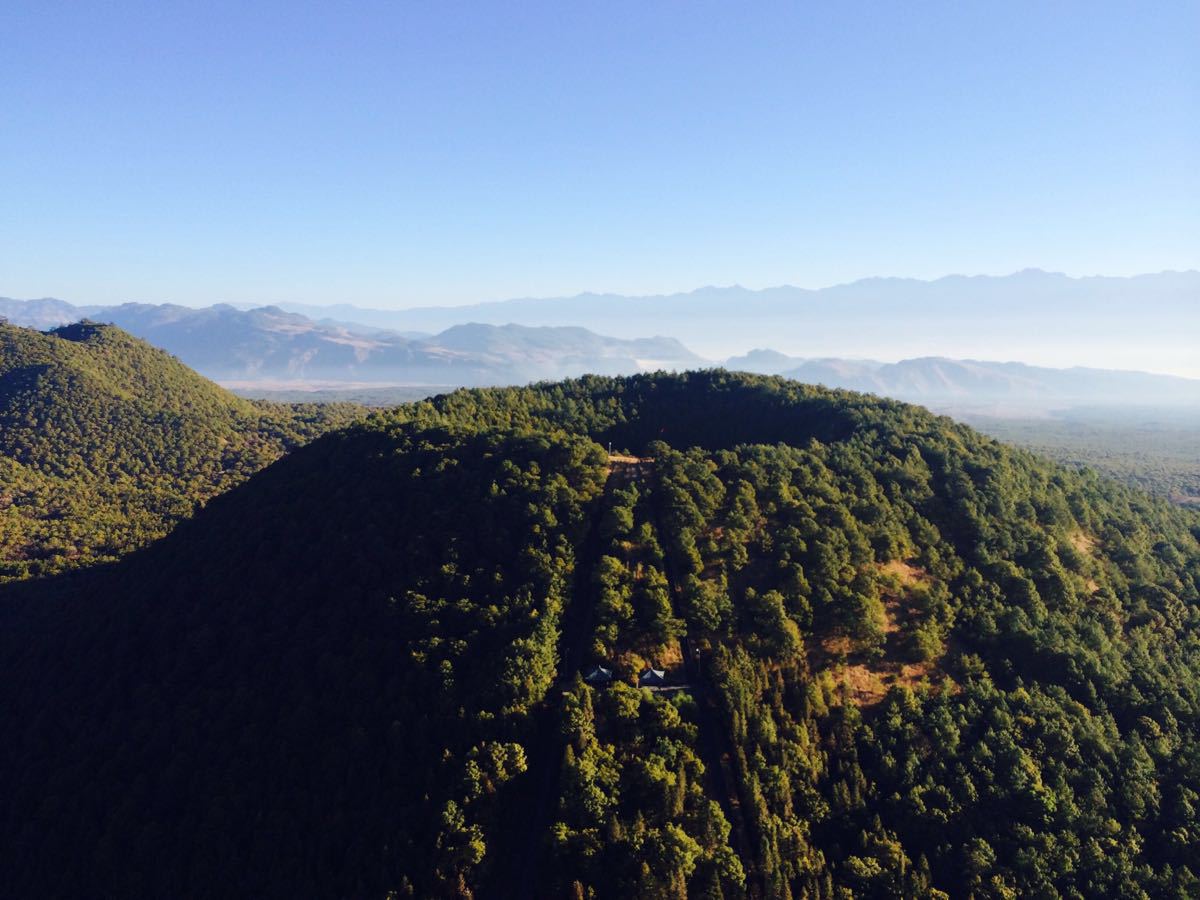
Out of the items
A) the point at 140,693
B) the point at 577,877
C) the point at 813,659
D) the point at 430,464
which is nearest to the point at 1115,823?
the point at 813,659

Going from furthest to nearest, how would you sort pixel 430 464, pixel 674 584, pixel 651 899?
pixel 430 464, pixel 674 584, pixel 651 899

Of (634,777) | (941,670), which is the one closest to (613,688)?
(634,777)

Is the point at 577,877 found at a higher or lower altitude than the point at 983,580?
lower

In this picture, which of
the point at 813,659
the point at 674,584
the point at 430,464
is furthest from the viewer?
the point at 430,464

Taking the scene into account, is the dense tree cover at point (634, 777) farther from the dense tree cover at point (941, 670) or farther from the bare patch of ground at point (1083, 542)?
the bare patch of ground at point (1083, 542)

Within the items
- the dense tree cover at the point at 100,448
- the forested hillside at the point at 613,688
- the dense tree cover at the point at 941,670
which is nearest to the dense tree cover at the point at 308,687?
the forested hillside at the point at 613,688

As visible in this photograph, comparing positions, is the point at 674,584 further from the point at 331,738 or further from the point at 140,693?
the point at 140,693

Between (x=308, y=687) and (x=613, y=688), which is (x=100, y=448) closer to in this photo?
(x=308, y=687)
